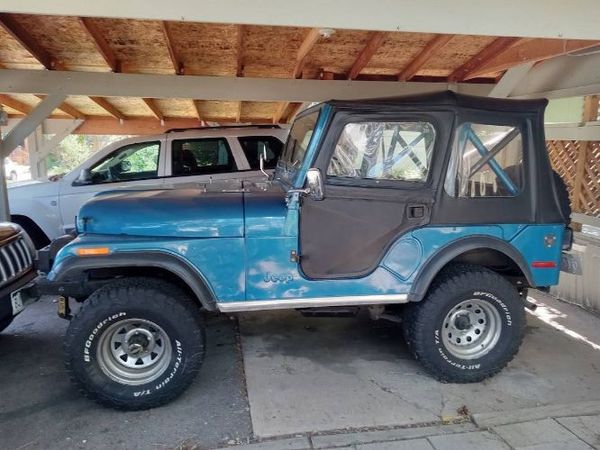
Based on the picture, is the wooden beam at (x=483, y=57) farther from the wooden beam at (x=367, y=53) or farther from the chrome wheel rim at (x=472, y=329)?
the chrome wheel rim at (x=472, y=329)

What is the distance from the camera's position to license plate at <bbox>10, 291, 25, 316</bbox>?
343 centimetres

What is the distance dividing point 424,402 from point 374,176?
160 cm

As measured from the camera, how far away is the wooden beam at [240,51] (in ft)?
16.0

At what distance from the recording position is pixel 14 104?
9555 mm

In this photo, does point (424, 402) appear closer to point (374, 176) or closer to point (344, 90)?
point (374, 176)

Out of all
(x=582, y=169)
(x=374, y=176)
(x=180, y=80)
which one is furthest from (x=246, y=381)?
(x=582, y=169)

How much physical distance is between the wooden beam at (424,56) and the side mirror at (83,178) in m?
4.53

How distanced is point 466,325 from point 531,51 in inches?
123

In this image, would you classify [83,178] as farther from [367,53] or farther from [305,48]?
[367,53]

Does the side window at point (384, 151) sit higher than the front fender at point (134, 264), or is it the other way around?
the side window at point (384, 151)

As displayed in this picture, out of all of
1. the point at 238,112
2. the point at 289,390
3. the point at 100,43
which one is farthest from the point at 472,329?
the point at 238,112

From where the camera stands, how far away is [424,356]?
132 inches

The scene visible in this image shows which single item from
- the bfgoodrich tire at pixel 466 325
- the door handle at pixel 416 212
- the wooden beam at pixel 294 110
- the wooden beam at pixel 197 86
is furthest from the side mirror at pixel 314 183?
the wooden beam at pixel 294 110

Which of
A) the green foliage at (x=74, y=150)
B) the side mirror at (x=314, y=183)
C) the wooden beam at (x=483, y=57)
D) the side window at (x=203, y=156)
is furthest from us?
the green foliage at (x=74, y=150)
